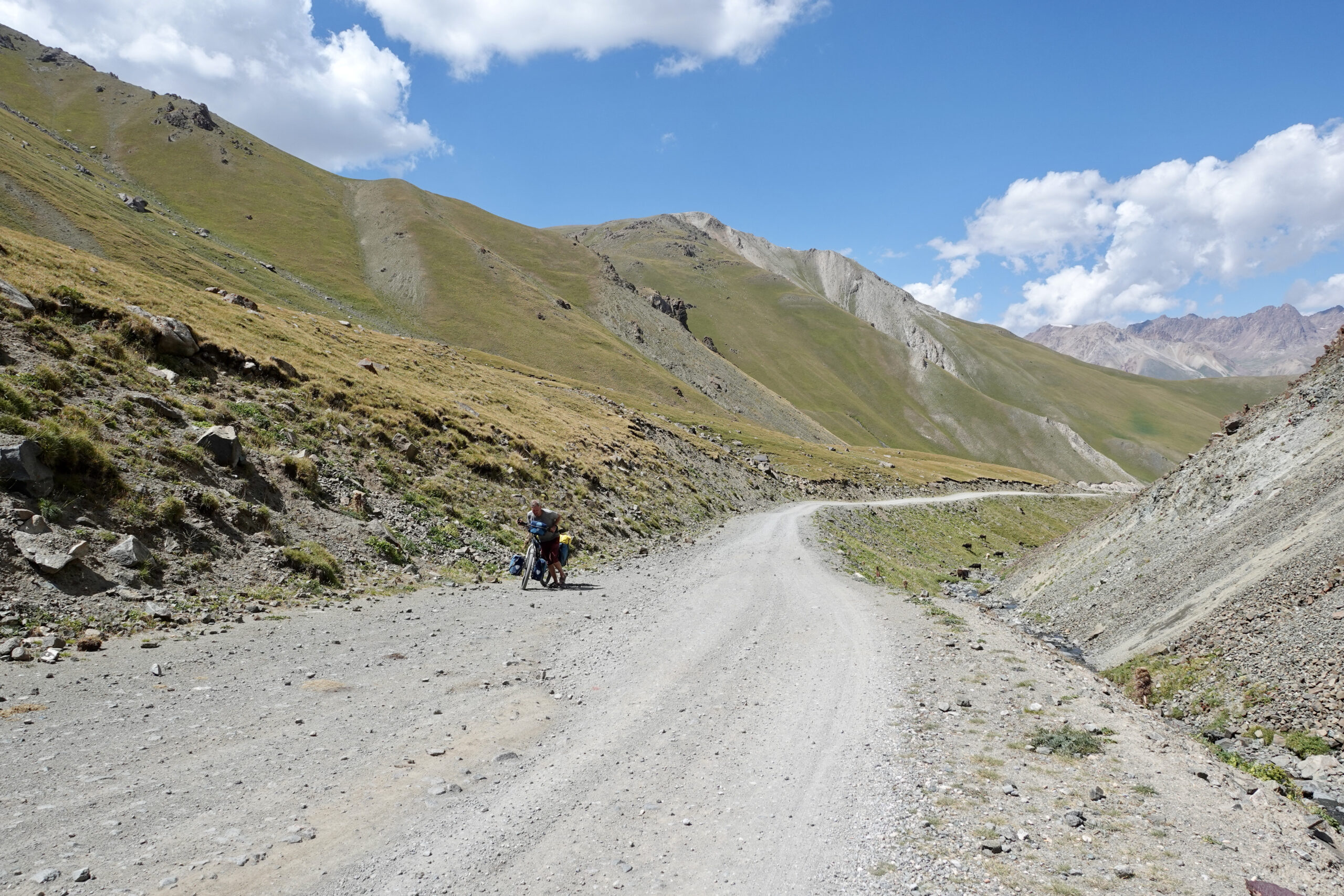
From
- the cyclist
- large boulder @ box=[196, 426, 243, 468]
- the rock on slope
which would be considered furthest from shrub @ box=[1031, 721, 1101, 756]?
large boulder @ box=[196, 426, 243, 468]

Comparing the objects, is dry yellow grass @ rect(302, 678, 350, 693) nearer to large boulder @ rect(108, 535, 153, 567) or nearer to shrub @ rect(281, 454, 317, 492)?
large boulder @ rect(108, 535, 153, 567)

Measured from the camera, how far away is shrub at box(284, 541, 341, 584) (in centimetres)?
1697

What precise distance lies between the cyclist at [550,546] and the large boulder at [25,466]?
11.7 metres

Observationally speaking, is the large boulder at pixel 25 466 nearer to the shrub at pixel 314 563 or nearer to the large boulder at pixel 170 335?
the shrub at pixel 314 563

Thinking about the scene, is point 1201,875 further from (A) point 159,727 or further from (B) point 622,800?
(A) point 159,727

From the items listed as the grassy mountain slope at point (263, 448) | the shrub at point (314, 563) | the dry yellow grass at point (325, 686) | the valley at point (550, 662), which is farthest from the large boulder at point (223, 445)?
the dry yellow grass at point (325, 686)

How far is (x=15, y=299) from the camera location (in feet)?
60.5

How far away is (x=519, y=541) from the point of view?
26.1 metres

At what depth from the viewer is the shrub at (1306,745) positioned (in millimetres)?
11664

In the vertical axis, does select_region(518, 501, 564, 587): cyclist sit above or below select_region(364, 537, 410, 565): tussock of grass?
above

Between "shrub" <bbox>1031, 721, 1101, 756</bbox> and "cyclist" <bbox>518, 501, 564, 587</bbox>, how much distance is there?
14.5 meters

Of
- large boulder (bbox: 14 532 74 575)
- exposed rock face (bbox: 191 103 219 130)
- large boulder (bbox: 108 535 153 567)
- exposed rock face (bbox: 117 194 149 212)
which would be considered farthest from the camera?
exposed rock face (bbox: 191 103 219 130)

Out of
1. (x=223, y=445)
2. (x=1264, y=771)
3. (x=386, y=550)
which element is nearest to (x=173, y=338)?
(x=223, y=445)

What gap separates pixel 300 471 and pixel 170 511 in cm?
530
